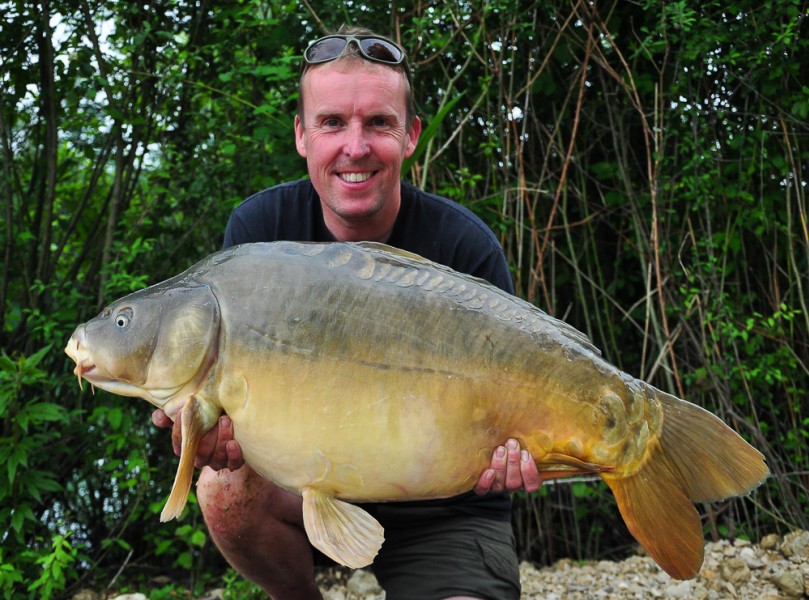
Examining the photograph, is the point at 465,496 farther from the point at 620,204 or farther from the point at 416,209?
the point at 620,204

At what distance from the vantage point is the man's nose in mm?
1948

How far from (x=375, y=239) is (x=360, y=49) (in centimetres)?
43

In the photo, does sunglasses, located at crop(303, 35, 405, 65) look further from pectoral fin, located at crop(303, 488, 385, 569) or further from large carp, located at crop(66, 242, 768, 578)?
pectoral fin, located at crop(303, 488, 385, 569)

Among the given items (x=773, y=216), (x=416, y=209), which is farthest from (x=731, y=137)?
(x=416, y=209)

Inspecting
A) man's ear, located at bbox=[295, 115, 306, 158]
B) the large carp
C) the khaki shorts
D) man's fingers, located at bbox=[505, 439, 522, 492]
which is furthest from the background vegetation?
man's fingers, located at bbox=[505, 439, 522, 492]

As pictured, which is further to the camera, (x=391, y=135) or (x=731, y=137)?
(x=731, y=137)

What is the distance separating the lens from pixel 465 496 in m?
2.03

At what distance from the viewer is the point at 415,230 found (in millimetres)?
2121

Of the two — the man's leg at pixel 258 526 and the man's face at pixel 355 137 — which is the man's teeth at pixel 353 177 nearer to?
the man's face at pixel 355 137

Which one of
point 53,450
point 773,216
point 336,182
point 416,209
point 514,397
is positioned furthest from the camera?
point 773,216

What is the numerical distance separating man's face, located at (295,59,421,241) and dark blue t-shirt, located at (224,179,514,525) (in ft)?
0.33

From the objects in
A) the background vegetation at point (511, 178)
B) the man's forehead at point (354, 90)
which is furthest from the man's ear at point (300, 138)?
the background vegetation at point (511, 178)

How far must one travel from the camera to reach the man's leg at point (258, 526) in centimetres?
198

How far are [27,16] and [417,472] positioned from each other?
252cm
